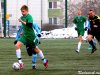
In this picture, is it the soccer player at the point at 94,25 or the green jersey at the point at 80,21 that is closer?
the soccer player at the point at 94,25

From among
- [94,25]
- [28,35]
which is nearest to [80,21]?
[94,25]

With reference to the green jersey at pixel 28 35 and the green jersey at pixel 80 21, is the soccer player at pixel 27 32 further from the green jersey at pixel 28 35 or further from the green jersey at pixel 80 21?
the green jersey at pixel 80 21

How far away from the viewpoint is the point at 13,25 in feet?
298

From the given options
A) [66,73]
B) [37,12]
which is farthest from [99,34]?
[37,12]

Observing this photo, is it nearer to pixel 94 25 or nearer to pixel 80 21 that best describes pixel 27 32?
pixel 94 25

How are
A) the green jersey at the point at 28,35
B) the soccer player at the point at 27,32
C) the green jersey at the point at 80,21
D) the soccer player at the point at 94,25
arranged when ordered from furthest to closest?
the green jersey at the point at 80,21, the soccer player at the point at 94,25, the green jersey at the point at 28,35, the soccer player at the point at 27,32

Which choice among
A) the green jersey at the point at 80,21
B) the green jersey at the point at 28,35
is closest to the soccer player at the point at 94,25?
the green jersey at the point at 80,21

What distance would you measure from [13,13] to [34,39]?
7575cm

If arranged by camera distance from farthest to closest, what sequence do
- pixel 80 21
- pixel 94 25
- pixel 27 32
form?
1. pixel 80 21
2. pixel 94 25
3. pixel 27 32

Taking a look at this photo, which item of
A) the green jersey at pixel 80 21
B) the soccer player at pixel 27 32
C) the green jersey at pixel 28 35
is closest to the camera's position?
the soccer player at pixel 27 32

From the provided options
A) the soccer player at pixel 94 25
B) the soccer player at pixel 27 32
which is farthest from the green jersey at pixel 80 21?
the soccer player at pixel 27 32

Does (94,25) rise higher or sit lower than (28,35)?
higher

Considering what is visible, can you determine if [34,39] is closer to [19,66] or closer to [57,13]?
[19,66]

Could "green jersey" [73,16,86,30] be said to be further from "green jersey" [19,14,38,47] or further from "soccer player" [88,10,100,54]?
"green jersey" [19,14,38,47]
